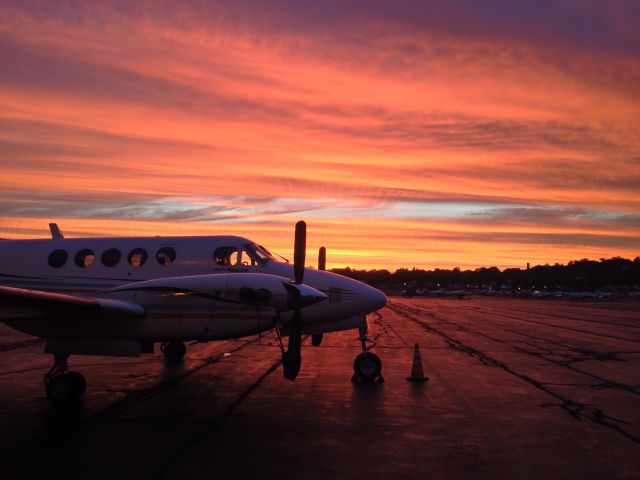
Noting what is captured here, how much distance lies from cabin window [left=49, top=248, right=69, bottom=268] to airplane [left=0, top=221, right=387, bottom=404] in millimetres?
27

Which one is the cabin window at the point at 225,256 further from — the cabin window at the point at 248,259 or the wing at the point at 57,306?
the wing at the point at 57,306

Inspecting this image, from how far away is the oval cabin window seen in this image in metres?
18.0

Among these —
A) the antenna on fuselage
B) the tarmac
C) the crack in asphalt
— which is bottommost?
the tarmac

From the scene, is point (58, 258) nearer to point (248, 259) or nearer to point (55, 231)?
point (55, 231)

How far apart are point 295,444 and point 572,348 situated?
65.6 ft

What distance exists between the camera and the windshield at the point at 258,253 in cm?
1748

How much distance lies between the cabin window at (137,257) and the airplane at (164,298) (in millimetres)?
26

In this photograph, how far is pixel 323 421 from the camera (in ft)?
39.4

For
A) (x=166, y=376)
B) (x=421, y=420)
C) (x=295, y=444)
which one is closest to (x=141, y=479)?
(x=295, y=444)

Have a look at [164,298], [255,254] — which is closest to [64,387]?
[164,298]

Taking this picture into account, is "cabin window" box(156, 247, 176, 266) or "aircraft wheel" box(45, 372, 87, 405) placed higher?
"cabin window" box(156, 247, 176, 266)

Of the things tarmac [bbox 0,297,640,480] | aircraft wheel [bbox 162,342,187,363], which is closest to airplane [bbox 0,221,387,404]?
tarmac [bbox 0,297,640,480]

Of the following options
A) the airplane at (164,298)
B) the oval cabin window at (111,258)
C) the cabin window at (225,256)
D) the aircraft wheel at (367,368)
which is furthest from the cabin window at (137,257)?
the aircraft wheel at (367,368)

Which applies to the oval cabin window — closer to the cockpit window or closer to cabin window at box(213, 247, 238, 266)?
cabin window at box(213, 247, 238, 266)
